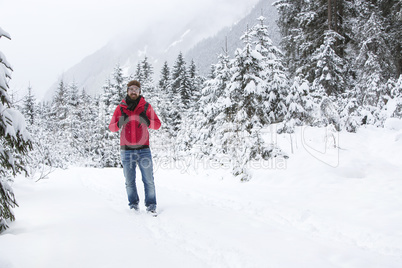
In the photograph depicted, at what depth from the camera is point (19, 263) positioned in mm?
2018

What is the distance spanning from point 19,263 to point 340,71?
49.6 feet

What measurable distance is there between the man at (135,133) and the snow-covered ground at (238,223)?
0.52 meters

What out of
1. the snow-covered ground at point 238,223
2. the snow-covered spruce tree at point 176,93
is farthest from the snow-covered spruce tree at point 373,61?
the snow-covered spruce tree at point 176,93

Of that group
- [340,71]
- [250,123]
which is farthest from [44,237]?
[340,71]

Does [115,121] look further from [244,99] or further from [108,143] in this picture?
[108,143]

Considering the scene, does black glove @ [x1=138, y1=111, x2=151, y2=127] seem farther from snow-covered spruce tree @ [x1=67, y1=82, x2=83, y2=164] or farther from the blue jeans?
snow-covered spruce tree @ [x1=67, y1=82, x2=83, y2=164]

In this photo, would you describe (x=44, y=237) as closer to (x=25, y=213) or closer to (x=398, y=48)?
(x=25, y=213)

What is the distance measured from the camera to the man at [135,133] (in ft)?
14.3

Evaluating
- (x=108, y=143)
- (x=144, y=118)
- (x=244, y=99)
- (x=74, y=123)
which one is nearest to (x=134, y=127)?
(x=144, y=118)

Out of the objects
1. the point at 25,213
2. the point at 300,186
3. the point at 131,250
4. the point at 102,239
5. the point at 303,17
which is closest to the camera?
the point at 131,250

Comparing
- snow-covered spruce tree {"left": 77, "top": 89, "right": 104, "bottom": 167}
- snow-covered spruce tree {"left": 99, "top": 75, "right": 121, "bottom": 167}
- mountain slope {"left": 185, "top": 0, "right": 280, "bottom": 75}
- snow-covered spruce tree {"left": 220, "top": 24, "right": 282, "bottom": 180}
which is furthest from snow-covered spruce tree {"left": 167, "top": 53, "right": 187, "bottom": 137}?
snow-covered spruce tree {"left": 220, "top": 24, "right": 282, "bottom": 180}

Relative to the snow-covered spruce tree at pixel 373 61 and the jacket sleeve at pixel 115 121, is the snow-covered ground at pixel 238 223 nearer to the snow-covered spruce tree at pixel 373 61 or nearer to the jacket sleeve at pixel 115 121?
the jacket sleeve at pixel 115 121

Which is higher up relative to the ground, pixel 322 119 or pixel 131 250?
pixel 322 119

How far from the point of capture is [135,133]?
434 centimetres
